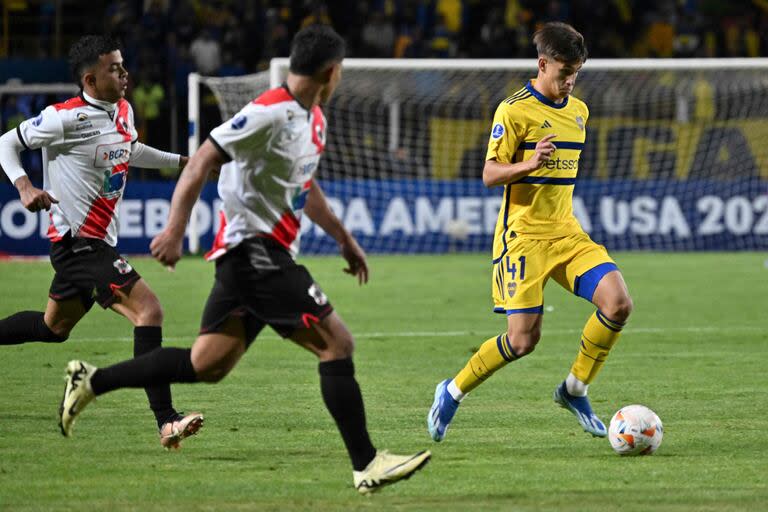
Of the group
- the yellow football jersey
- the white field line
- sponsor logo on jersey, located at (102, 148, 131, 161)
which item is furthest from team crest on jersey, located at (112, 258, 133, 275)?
the white field line

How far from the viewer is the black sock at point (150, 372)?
19.7 ft

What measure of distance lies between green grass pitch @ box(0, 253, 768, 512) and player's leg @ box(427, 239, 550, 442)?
180mm

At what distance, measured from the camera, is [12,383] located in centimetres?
932

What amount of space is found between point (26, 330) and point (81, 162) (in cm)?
111

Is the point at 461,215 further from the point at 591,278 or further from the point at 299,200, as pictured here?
the point at 299,200

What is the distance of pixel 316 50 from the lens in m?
5.69

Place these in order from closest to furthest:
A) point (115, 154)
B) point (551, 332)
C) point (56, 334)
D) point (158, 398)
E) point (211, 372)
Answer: point (211, 372)
point (158, 398)
point (115, 154)
point (56, 334)
point (551, 332)

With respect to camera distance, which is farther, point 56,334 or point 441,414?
point 56,334

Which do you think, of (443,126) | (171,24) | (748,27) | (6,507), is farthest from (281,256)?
(748,27)

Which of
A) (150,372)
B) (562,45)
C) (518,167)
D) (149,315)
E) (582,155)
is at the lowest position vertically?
(582,155)

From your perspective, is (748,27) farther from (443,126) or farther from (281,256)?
(281,256)

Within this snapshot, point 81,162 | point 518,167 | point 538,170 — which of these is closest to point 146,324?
point 81,162

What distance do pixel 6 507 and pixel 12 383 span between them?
3.91 metres

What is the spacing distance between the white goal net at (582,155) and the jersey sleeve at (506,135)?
1299 cm
